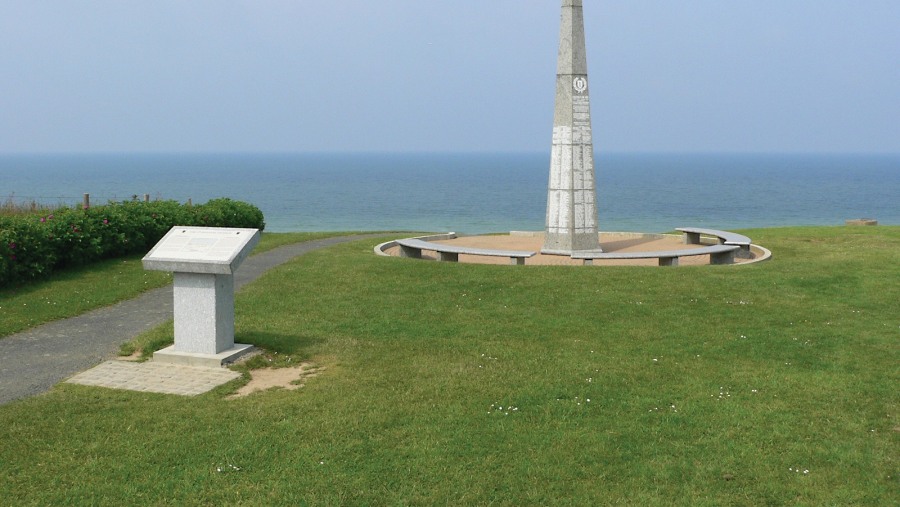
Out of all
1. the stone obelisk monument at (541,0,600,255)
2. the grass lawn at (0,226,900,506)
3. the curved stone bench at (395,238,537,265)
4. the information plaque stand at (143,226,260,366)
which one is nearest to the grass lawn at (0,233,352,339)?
the grass lawn at (0,226,900,506)

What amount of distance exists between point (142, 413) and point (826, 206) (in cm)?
8480

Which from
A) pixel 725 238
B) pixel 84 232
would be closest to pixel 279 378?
pixel 84 232

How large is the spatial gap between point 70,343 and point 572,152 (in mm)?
11752

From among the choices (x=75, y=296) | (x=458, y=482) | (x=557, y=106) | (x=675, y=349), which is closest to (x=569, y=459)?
(x=458, y=482)

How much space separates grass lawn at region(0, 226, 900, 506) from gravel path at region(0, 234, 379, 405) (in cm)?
78

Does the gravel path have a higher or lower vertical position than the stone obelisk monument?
lower

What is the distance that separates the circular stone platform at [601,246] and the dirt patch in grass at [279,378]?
869cm

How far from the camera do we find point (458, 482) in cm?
682

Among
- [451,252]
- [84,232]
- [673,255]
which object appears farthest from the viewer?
[451,252]

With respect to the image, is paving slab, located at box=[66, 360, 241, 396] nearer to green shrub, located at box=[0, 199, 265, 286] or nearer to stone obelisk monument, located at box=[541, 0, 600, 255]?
green shrub, located at box=[0, 199, 265, 286]

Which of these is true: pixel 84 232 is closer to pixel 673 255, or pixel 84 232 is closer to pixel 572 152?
pixel 572 152

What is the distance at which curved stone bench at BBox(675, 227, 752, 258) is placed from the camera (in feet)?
66.0

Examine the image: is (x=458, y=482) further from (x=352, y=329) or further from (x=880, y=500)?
(x=352, y=329)

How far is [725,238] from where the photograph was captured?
21297mm
